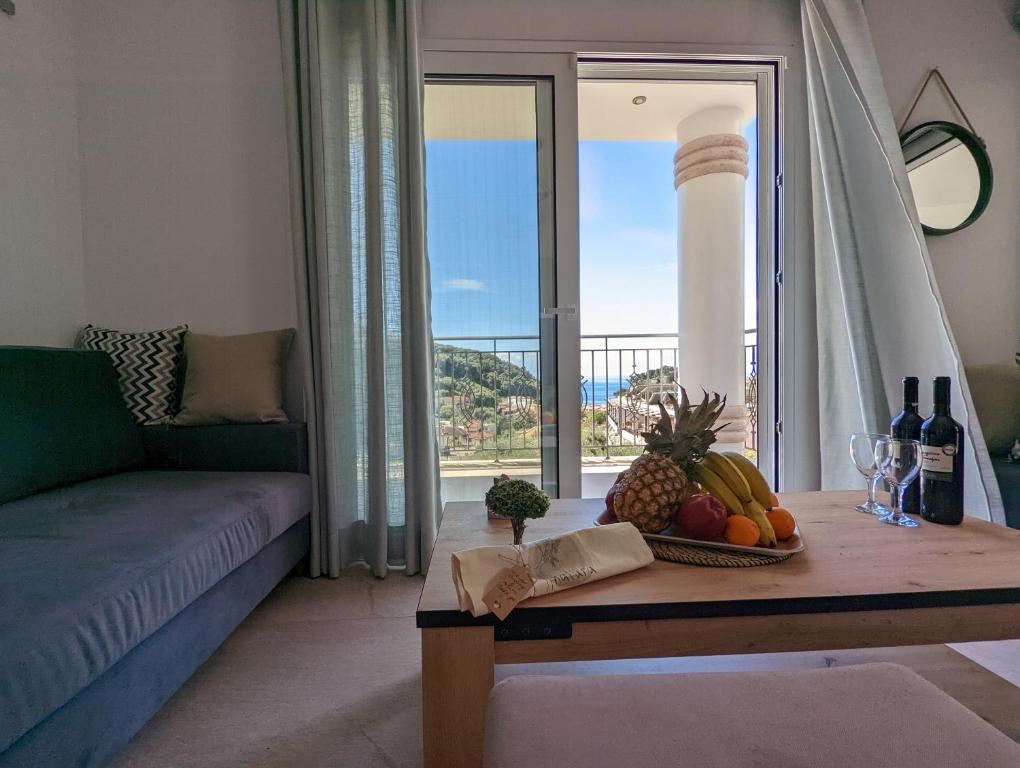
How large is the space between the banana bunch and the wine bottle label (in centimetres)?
41

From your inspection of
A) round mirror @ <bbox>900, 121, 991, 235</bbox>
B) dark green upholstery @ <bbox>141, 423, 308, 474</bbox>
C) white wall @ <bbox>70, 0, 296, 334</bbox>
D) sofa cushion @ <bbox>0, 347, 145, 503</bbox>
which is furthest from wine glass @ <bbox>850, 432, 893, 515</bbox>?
sofa cushion @ <bbox>0, 347, 145, 503</bbox>

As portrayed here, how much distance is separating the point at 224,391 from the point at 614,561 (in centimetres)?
182

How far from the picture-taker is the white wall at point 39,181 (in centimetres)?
204

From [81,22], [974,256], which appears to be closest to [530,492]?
[974,256]

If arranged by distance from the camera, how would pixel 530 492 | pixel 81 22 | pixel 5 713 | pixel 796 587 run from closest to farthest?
pixel 5 713
pixel 796 587
pixel 530 492
pixel 81 22

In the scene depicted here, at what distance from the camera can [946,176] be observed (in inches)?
101

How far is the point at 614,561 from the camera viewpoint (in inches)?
38.7

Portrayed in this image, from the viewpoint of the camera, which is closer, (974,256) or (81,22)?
(81,22)

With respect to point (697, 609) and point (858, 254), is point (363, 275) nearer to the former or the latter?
point (697, 609)

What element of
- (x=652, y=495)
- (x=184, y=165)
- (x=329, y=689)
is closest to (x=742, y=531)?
(x=652, y=495)

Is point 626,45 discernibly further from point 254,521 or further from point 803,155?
point 254,521

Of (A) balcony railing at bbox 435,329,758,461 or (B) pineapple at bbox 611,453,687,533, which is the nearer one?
(B) pineapple at bbox 611,453,687,533

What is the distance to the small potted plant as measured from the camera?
3.82 feet

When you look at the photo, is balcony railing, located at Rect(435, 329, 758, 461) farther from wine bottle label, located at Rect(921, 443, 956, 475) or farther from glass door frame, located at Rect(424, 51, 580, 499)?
wine bottle label, located at Rect(921, 443, 956, 475)
